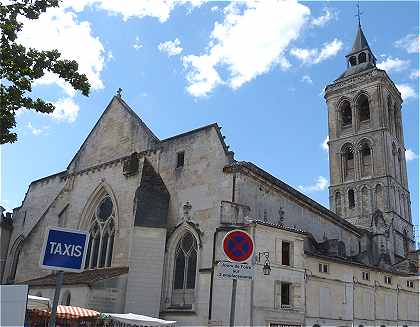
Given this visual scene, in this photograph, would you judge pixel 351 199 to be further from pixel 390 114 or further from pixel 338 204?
pixel 390 114

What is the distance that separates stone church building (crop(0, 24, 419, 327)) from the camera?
1922 centimetres

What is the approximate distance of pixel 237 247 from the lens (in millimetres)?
7074

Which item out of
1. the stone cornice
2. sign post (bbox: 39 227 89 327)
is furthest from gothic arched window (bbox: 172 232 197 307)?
the stone cornice

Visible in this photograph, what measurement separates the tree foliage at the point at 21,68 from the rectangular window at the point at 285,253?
11.9 m

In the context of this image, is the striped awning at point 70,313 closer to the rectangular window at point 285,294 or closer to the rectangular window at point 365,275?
the rectangular window at point 285,294

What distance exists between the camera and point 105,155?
26844 mm

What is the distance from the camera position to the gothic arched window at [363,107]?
153 ft

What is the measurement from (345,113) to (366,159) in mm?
6497

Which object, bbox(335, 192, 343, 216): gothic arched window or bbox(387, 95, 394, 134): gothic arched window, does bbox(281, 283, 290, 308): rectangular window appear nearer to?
bbox(335, 192, 343, 216): gothic arched window

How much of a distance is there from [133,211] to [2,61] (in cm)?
1295

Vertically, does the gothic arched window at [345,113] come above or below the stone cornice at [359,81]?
below

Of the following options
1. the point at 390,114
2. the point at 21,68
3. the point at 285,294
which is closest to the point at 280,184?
the point at 285,294

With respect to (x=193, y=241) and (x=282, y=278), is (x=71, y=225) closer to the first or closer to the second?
(x=193, y=241)

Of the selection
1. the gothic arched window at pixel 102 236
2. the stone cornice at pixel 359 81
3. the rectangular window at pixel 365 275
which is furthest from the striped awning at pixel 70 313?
the stone cornice at pixel 359 81
